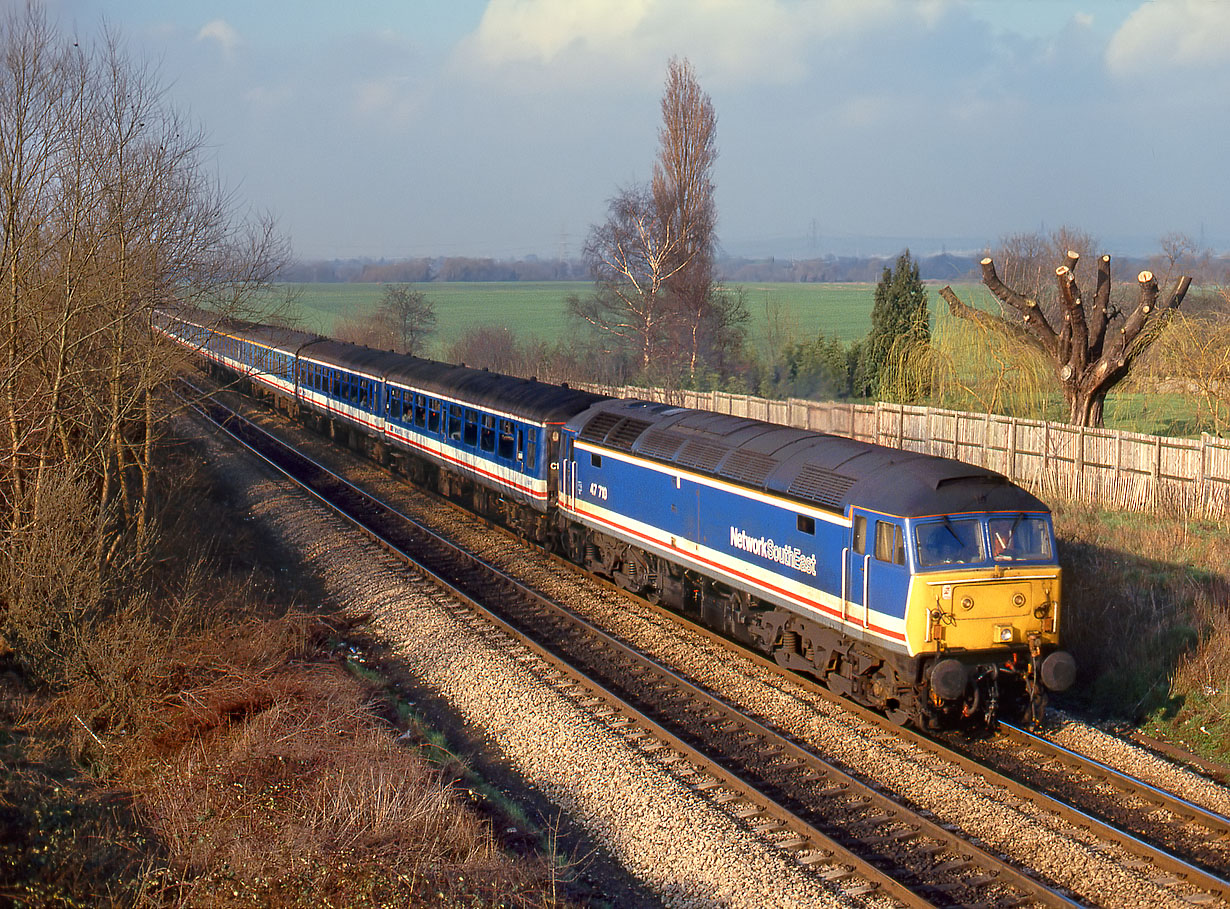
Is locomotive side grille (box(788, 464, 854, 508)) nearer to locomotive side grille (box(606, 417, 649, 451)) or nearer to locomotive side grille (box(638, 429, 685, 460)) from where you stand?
locomotive side grille (box(638, 429, 685, 460))

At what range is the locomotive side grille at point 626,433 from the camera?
52.5 ft

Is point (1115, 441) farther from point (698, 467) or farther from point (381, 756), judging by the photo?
point (381, 756)

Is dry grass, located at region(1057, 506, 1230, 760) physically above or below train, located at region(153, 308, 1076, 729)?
below

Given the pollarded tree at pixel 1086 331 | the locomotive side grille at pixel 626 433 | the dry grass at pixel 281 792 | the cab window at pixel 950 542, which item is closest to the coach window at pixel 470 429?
the locomotive side grille at pixel 626 433

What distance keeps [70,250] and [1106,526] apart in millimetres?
16715

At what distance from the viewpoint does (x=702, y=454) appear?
14172 mm

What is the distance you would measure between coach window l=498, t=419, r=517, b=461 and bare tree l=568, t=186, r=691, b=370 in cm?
2057

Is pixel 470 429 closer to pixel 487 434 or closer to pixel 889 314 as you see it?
pixel 487 434

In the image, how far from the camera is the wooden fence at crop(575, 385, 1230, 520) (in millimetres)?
18125

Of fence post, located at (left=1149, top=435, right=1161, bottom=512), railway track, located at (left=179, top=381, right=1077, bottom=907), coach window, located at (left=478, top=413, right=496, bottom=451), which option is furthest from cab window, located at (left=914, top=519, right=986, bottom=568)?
coach window, located at (left=478, top=413, right=496, bottom=451)

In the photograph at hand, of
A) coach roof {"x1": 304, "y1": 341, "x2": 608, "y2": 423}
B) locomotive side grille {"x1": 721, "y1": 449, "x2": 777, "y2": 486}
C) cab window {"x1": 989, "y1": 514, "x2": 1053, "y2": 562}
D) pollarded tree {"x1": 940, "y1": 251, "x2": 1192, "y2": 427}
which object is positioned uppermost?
pollarded tree {"x1": 940, "y1": 251, "x2": 1192, "y2": 427}

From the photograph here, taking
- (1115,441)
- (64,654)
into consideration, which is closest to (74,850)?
(64,654)

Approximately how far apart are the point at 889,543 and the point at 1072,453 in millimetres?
11941

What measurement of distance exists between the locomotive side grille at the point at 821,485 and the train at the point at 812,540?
2 centimetres
